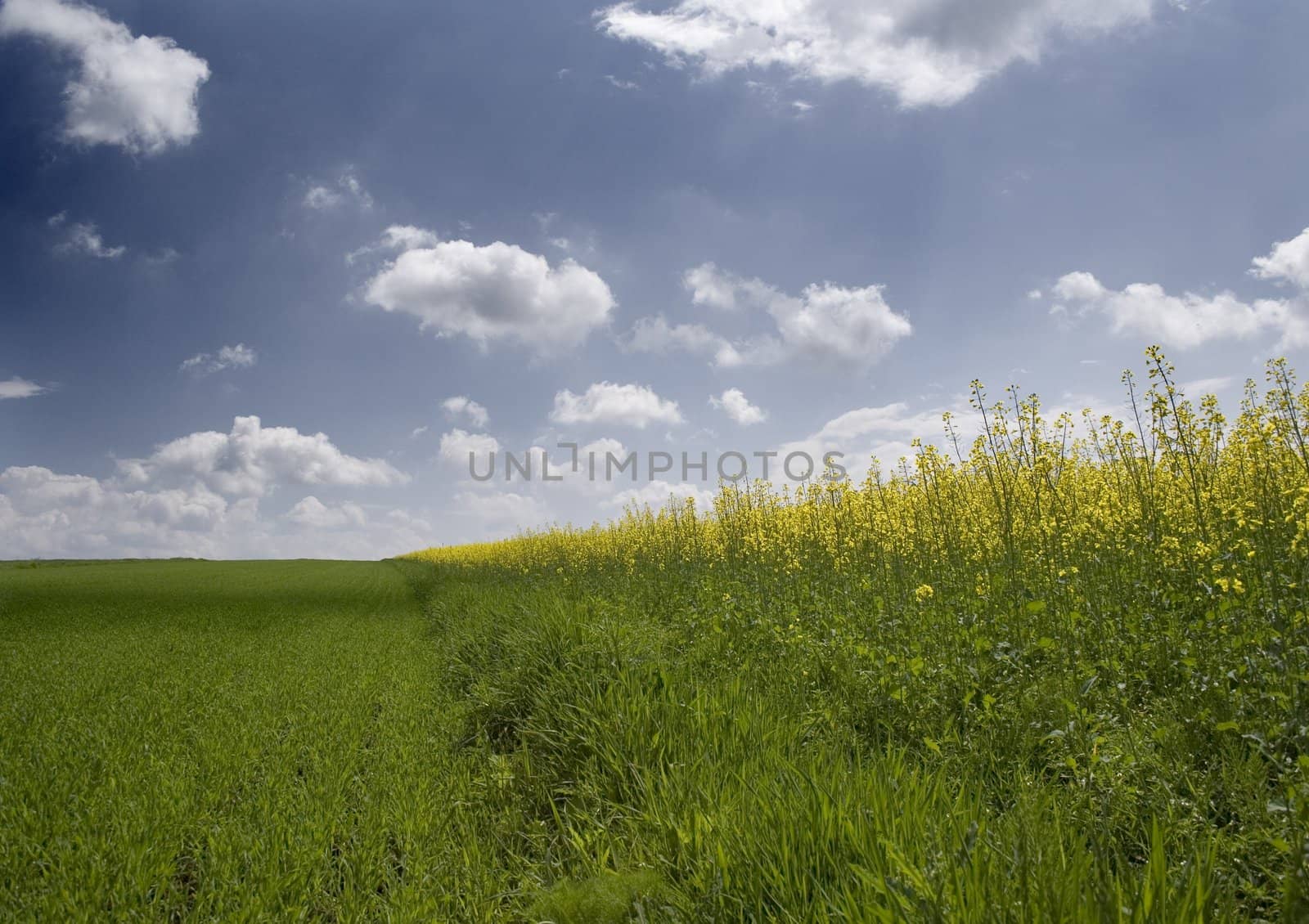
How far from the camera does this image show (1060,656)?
16.3 feet

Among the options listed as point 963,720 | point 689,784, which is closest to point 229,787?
point 689,784

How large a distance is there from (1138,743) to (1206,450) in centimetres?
390

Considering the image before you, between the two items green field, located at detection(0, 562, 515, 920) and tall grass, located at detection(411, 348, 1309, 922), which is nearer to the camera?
tall grass, located at detection(411, 348, 1309, 922)

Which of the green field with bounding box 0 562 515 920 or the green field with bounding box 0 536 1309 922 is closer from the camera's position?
the green field with bounding box 0 536 1309 922

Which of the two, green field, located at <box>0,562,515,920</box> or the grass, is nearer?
the grass

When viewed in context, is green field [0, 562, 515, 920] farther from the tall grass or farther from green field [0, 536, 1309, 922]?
the tall grass

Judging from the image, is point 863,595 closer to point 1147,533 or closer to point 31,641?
point 1147,533

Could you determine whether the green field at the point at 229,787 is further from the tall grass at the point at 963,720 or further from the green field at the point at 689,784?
the tall grass at the point at 963,720

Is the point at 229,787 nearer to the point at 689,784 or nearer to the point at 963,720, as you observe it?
the point at 689,784

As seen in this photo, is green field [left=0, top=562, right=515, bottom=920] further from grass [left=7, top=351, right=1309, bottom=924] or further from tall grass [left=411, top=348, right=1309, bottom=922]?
tall grass [left=411, top=348, right=1309, bottom=922]

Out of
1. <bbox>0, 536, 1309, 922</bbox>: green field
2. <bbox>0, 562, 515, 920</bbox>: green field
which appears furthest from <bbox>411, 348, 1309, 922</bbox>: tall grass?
<bbox>0, 562, 515, 920</bbox>: green field

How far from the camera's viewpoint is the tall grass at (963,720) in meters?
2.43

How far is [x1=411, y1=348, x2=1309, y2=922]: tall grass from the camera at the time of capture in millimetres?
2430

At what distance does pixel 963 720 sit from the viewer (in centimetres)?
479
